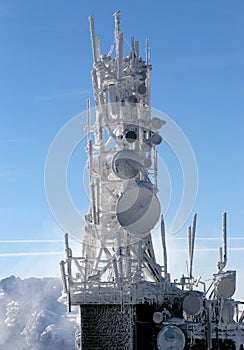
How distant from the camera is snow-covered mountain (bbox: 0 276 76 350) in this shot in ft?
489

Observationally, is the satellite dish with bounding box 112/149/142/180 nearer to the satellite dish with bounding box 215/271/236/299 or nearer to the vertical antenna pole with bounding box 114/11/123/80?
the vertical antenna pole with bounding box 114/11/123/80

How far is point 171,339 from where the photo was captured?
47781 mm

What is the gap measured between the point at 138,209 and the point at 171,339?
8.87m

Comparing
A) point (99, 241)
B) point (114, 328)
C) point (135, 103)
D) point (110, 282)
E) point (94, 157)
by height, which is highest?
point (135, 103)

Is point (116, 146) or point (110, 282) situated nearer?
point (110, 282)

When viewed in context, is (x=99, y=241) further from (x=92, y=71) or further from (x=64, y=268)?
(x=92, y=71)

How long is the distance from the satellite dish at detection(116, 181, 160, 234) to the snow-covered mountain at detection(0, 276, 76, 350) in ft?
305

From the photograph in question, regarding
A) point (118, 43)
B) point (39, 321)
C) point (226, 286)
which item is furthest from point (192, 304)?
point (39, 321)

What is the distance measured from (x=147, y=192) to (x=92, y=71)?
36.4 feet

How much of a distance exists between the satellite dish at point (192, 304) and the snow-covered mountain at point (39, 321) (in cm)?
9327

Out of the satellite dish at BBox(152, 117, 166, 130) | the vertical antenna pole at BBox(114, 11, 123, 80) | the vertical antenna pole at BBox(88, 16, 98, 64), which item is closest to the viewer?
the satellite dish at BBox(152, 117, 166, 130)

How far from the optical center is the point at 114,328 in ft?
159

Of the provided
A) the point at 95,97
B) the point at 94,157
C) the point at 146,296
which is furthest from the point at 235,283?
the point at 95,97

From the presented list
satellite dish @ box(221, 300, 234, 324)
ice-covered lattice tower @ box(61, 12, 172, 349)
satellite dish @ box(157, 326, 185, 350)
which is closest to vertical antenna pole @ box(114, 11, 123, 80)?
ice-covered lattice tower @ box(61, 12, 172, 349)
